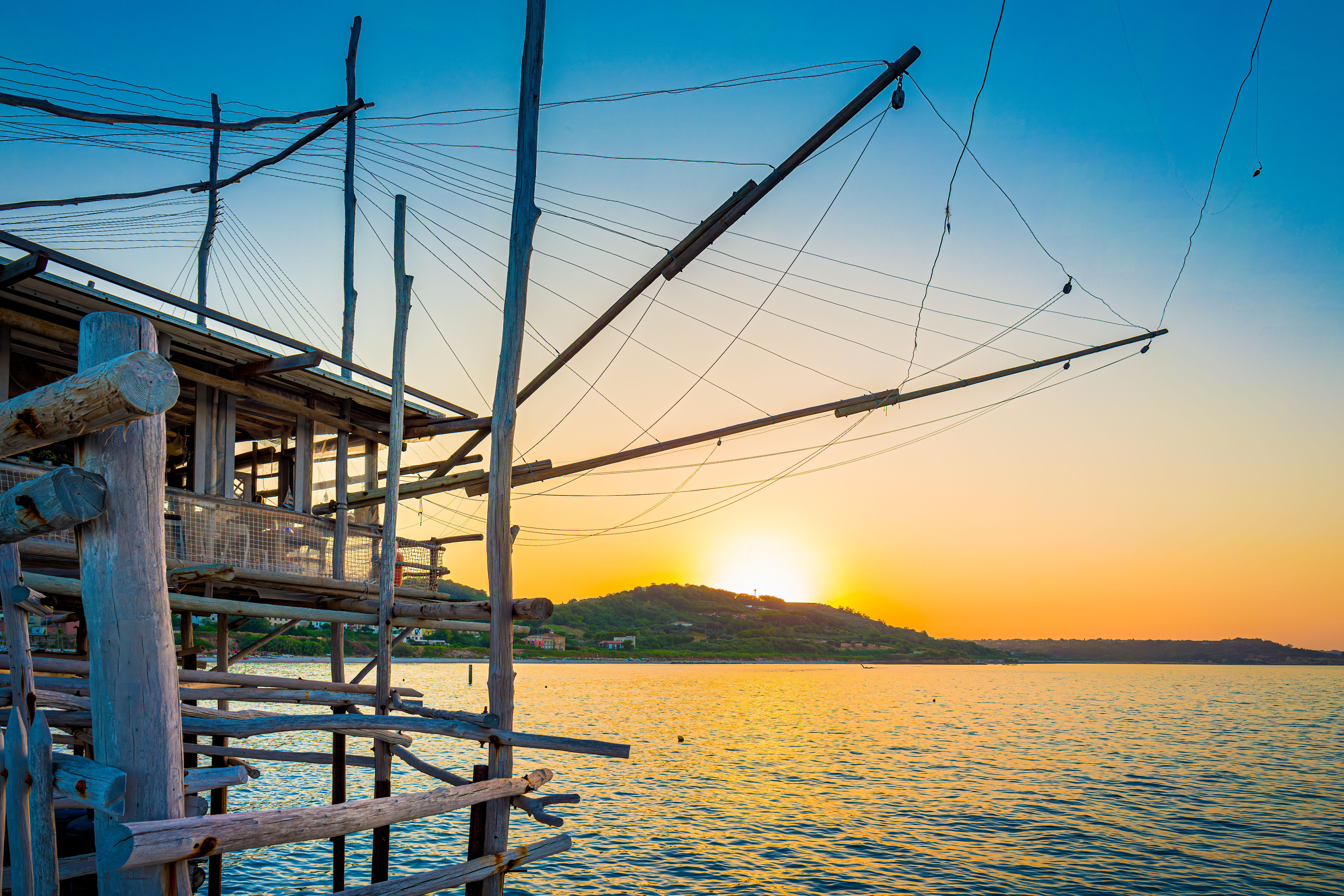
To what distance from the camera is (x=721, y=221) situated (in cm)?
1423

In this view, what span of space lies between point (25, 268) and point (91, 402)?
35.9 feet

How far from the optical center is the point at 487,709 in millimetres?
9453

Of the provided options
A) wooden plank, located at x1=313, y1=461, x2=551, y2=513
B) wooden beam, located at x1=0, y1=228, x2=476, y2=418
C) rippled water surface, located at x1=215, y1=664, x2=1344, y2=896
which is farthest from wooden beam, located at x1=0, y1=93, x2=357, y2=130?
rippled water surface, located at x1=215, y1=664, x2=1344, y2=896

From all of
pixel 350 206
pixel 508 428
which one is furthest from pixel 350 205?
pixel 508 428

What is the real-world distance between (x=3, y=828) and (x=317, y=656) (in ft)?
453

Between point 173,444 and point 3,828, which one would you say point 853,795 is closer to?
point 173,444

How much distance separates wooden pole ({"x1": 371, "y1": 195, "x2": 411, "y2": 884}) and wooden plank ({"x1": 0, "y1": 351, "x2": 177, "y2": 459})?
8649mm

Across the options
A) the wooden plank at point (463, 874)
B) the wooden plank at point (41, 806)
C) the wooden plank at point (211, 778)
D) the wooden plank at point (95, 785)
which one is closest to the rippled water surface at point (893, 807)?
the wooden plank at point (463, 874)

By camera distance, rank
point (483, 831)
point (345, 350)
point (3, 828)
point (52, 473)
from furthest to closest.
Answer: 1. point (345, 350)
2. point (483, 831)
3. point (3, 828)
4. point (52, 473)

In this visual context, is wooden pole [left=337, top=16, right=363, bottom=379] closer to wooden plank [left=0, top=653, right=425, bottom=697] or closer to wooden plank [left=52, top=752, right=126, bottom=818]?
wooden plank [left=0, top=653, right=425, bottom=697]

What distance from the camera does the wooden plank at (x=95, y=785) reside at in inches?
160

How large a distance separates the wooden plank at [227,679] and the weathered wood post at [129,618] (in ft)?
15.7

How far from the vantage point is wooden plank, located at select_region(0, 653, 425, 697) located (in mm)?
9695

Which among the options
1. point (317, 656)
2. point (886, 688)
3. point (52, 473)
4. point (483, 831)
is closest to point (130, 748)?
point (52, 473)
